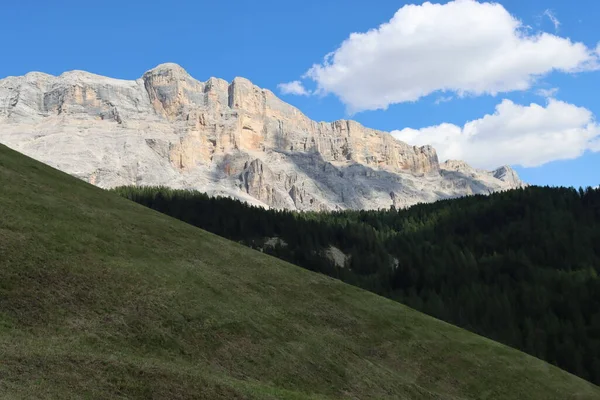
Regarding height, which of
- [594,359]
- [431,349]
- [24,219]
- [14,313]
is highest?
[24,219]

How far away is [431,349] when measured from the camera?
58.0m

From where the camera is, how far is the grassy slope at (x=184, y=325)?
29.6m

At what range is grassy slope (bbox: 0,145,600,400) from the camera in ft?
97.1

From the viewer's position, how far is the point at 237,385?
32.3m

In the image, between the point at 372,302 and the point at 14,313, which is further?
the point at 372,302

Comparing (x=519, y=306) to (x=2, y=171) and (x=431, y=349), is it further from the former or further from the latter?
(x=2, y=171)

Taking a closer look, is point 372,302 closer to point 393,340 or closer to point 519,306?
point 393,340

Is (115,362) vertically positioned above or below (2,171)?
below

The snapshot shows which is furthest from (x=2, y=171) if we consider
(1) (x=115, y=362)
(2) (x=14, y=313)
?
(1) (x=115, y=362)

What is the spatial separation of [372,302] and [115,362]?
40125mm

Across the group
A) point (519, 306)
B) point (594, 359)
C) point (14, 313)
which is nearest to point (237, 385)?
point (14, 313)

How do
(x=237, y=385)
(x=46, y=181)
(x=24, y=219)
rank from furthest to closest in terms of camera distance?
(x=46, y=181), (x=24, y=219), (x=237, y=385)

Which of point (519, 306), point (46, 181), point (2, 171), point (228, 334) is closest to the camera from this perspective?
point (228, 334)

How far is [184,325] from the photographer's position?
39.8 meters
